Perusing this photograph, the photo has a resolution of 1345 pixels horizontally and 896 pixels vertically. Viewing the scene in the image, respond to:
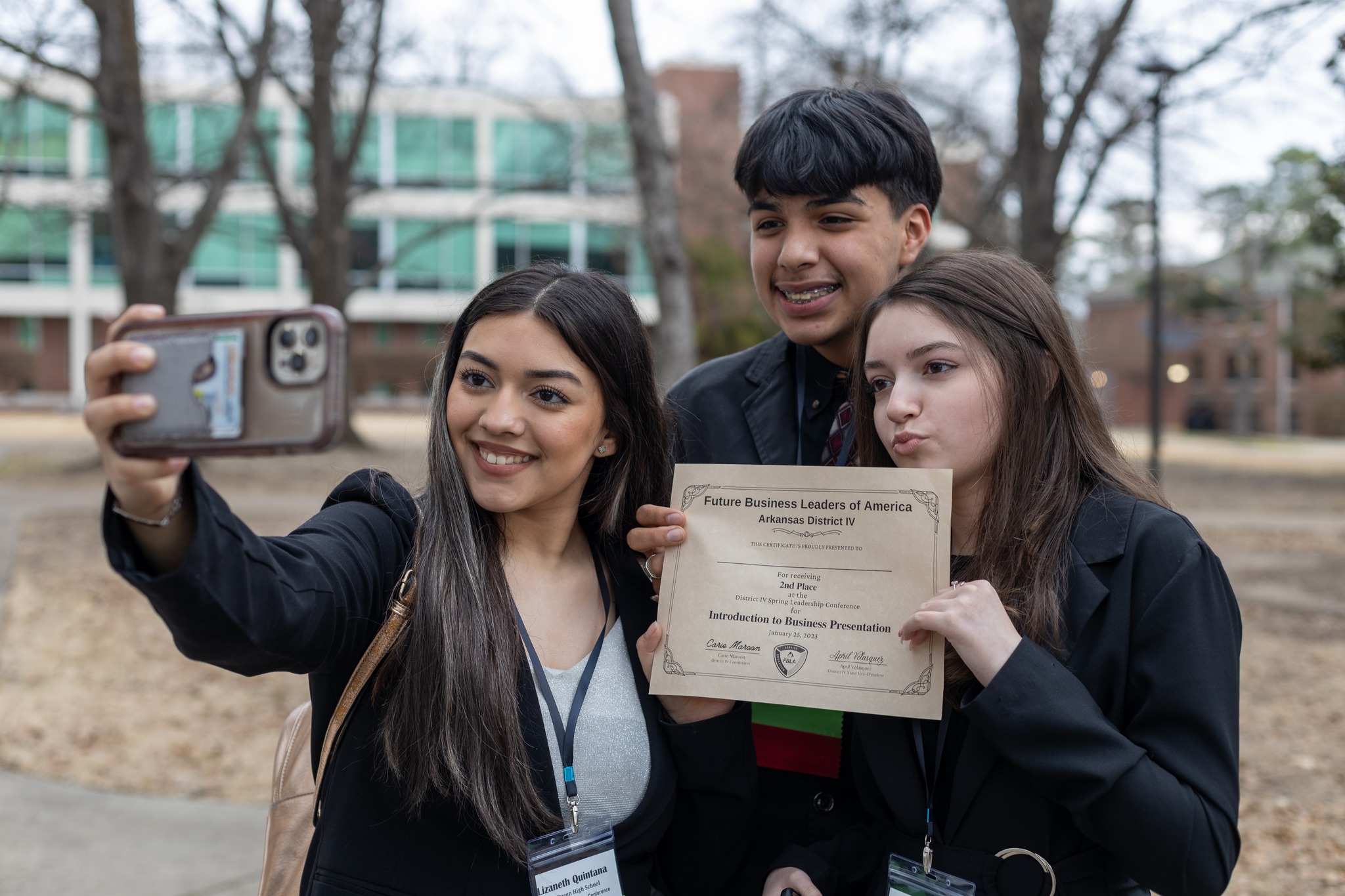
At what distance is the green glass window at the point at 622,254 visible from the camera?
81.9 ft

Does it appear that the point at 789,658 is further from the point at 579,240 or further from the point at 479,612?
the point at 579,240

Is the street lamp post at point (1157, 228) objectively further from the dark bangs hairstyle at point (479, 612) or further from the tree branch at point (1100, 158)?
the dark bangs hairstyle at point (479, 612)

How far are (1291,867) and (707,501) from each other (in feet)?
12.5

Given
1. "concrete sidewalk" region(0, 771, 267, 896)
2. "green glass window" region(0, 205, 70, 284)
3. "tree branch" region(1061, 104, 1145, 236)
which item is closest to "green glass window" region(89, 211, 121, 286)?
"green glass window" region(0, 205, 70, 284)

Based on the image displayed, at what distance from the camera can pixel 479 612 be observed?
193 centimetres

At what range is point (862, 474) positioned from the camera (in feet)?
6.20

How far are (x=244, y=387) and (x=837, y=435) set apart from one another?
1.45 m

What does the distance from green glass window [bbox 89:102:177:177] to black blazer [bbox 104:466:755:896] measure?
1052 cm

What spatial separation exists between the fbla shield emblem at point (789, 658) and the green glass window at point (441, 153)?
3645 cm

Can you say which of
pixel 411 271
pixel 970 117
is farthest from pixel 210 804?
pixel 411 271

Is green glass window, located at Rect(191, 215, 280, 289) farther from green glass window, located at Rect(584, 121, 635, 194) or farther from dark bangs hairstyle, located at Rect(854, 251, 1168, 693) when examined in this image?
dark bangs hairstyle, located at Rect(854, 251, 1168, 693)

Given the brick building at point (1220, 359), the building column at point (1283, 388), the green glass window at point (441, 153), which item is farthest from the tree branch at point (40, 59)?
the building column at point (1283, 388)

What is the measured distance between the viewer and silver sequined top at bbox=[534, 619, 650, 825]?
1972 millimetres

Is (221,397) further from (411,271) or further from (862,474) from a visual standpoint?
(411,271)
